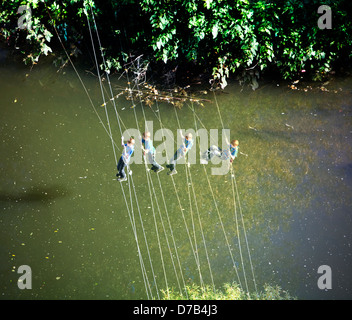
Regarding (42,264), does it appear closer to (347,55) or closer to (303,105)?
(303,105)

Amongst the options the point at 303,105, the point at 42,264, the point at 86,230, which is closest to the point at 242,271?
the point at 86,230

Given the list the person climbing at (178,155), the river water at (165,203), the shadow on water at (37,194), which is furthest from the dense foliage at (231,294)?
the shadow on water at (37,194)

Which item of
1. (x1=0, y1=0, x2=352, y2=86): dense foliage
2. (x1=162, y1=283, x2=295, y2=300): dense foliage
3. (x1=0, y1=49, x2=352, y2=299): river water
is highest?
(x1=0, y1=0, x2=352, y2=86): dense foliage

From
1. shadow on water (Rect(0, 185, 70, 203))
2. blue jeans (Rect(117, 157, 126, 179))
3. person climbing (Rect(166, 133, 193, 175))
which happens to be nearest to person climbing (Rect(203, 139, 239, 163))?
person climbing (Rect(166, 133, 193, 175))

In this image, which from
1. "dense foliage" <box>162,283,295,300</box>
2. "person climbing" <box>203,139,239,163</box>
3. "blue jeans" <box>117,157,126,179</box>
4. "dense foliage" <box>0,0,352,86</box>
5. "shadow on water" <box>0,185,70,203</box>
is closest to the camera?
"dense foliage" <box>162,283,295,300</box>

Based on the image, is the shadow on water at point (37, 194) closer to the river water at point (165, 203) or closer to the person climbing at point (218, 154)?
the river water at point (165, 203)

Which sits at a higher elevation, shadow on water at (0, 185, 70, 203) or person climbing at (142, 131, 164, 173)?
person climbing at (142, 131, 164, 173)

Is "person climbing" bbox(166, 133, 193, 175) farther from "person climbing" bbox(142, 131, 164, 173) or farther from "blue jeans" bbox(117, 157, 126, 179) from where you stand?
"blue jeans" bbox(117, 157, 126, 179)

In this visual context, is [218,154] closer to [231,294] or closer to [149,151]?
[149,151]
